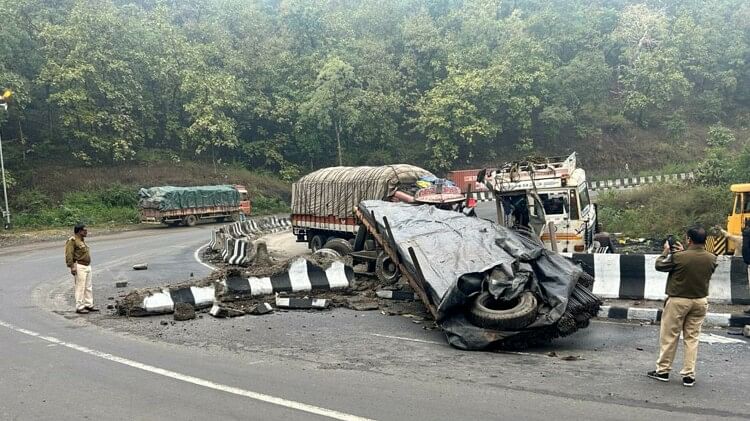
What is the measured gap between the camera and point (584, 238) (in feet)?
46.2

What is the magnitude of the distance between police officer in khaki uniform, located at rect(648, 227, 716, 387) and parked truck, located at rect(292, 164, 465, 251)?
371 inches

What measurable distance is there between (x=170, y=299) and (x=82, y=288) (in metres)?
1.81

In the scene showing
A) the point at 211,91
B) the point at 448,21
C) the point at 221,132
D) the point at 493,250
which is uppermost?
the point at 448,21

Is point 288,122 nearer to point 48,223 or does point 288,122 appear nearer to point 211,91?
point 211,91

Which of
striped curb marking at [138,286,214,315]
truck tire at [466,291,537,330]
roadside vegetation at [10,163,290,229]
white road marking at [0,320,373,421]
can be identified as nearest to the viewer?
white road marking at [0,320,373,421]

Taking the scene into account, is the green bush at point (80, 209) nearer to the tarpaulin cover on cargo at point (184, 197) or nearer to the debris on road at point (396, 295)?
the tarpaulin cover on cargo at point (184, 197)

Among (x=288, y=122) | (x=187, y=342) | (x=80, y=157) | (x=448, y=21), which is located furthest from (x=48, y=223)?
(x=448, y=21)

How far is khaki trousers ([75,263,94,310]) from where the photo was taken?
1070cm

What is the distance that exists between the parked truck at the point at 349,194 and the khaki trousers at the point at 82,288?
292 inches

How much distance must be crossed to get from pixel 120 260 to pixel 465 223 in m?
13.0

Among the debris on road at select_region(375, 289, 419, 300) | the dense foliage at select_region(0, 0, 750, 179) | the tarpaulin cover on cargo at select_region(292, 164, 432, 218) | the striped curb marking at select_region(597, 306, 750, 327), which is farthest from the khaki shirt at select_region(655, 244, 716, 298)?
the dense foliage at select_region(0, 0, 750, 179)

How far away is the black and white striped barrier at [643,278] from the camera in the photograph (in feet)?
33.0

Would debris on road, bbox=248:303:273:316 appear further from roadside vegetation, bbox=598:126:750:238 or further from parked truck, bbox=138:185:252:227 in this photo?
parked truck, bbox=138:185:252:227

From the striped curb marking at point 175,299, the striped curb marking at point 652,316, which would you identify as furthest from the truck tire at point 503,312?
the striped curb marking at point 175,299
